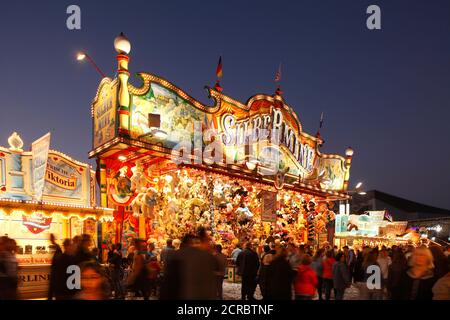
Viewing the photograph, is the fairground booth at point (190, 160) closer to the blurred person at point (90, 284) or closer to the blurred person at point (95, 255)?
the blurred person at point (95, 255)

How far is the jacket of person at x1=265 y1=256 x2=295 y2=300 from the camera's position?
6.82 metres

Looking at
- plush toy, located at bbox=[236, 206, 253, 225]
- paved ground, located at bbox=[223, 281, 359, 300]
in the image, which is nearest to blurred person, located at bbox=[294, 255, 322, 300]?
paved ground, located at bbox=[223, 281, 359, 300]

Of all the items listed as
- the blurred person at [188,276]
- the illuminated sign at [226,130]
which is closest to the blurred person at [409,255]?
the blurred person at [188,276]

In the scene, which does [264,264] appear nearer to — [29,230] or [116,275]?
[116,275]

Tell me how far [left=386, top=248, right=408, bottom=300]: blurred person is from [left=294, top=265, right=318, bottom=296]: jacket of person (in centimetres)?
237

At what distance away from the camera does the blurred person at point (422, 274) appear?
307 inches

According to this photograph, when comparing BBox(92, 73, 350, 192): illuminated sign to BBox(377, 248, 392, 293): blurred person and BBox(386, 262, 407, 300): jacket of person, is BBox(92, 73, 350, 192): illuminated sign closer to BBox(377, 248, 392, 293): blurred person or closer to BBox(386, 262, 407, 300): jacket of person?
BBox(377, 248, 392, 293): blurred person

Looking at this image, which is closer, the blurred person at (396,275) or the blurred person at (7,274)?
the blurred person at (7,274)

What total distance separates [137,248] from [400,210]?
5458cm

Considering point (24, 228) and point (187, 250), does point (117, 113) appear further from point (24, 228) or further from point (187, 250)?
point (187, 250)

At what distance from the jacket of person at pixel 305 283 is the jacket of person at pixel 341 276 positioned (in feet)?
9.91

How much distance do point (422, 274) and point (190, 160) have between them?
374 inches

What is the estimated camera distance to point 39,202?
40.1 feet
